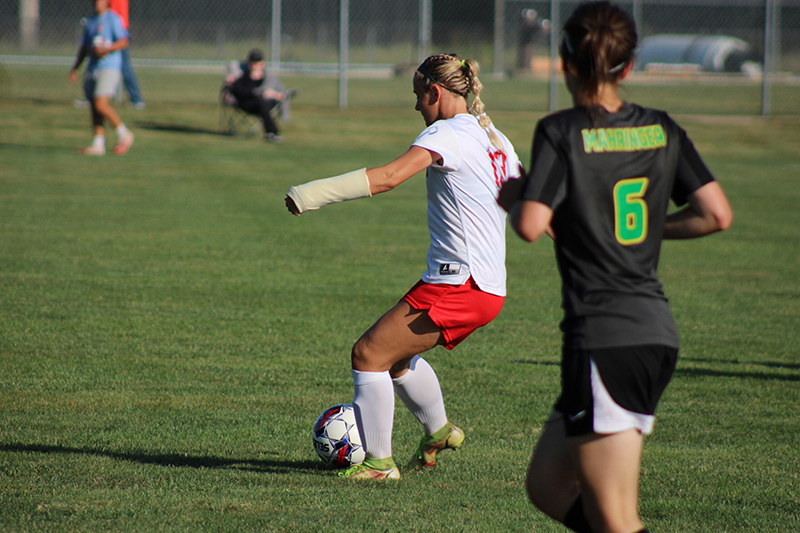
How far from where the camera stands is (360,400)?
4.19 m

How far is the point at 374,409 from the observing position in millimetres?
4176

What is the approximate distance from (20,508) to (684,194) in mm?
2835

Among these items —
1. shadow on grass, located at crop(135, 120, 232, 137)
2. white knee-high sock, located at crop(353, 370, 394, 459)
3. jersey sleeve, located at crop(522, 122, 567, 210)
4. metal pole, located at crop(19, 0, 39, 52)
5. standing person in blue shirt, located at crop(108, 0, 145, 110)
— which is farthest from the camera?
metal pole, located at crop(19, 0, 39, 52)

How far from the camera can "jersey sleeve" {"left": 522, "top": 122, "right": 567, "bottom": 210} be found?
246 cm

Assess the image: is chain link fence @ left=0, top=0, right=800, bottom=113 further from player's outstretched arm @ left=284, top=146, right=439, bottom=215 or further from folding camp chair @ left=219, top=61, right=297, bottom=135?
player's outstretched arm @ left=284, top=146, right=439, bottom=215

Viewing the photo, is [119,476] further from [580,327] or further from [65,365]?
[580,327]

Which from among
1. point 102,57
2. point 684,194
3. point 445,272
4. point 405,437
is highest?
point 102,57

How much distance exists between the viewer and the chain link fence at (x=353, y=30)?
25.4m

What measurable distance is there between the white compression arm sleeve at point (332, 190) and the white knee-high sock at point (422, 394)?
109cm

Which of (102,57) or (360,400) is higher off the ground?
(102,57)

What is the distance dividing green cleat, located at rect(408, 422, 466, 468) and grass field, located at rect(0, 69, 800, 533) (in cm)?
8

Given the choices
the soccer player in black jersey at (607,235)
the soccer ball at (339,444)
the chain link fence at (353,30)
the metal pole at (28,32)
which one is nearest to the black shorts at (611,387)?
the soccer player in black jersey at (607,235)


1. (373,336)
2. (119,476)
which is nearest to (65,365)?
(119,476)

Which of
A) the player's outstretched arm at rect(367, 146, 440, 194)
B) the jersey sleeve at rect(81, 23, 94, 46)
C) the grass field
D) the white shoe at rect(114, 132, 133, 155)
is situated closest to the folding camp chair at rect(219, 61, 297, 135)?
the white shoe at rect(114, 132, 133, 155)
